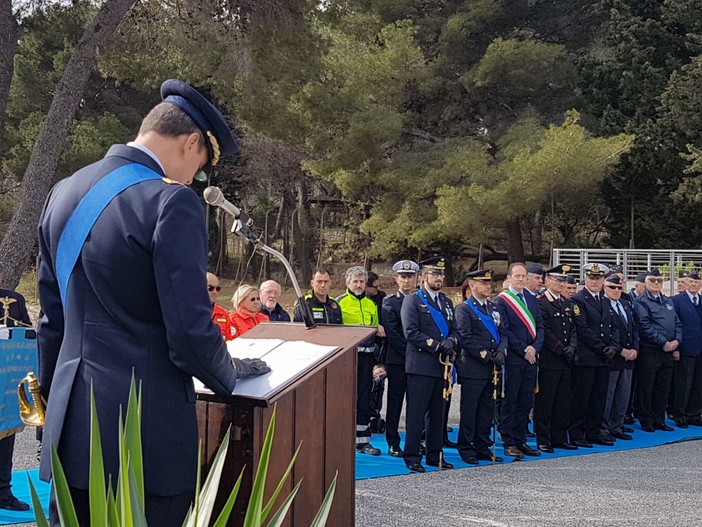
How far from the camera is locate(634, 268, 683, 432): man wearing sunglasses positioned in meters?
9.05

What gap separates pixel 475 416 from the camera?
7164mm

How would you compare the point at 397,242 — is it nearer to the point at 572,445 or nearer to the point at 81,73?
the point at 81,73

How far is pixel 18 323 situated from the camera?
523 centimetres

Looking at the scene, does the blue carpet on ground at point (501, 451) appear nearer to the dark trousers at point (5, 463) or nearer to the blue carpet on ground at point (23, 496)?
the blue carpet on ground at point (23, 496)

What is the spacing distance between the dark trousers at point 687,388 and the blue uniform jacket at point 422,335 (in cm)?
381

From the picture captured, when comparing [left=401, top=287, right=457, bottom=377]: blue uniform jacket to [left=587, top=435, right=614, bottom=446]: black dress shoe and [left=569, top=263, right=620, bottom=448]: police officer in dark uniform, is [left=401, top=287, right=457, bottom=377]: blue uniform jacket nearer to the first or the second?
[left=569, top=263, right=620, bottom=448]: police officer in dark uniform

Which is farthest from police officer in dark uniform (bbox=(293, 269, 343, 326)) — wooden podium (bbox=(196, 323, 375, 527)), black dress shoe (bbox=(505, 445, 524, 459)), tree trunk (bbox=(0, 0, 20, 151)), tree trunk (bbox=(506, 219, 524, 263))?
tree trunk (bbox=(506, 219, 524, 263))

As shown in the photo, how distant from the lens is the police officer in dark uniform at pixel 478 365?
7.06 m

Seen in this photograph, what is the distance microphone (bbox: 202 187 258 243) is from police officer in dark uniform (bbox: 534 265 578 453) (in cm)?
566

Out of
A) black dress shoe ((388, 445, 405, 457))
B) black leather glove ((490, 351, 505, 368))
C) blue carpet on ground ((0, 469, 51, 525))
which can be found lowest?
black dress shoe ((388, 445, 405, 457))

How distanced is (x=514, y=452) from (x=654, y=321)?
9.17 feet

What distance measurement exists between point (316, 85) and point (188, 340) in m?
16.9

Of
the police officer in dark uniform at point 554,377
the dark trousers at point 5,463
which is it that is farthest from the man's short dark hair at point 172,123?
the police officer in dark uniform at point 554,377

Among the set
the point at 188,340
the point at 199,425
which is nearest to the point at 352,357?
the point at 199,425
